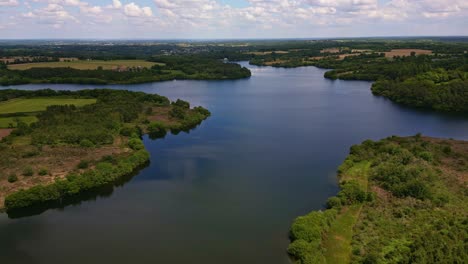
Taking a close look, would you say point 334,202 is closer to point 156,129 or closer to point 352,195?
point 352,195

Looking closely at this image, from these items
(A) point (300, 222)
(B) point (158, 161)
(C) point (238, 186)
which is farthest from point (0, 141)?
(A) point (300, 222)

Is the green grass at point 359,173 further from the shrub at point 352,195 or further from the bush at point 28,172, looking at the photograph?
the bush at point 28,172

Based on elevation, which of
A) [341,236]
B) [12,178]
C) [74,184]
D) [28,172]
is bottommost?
[341,236]

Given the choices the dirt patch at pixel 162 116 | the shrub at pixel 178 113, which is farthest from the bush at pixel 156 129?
the shrub at pixel 178 113

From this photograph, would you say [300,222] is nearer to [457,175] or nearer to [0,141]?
[457,175]

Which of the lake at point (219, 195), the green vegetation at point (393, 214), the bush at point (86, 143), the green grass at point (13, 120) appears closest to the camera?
the green vegetation at point (393, 214)

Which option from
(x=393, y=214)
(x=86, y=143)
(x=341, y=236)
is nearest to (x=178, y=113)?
(x=86, y=143)

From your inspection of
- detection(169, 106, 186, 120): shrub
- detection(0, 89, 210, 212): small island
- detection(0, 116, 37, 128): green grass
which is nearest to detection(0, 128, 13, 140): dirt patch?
detection(0, 89, 210, 212): small island

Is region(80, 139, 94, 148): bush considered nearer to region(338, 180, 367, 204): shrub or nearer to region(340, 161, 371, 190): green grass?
region(340, 161, 371, 190): green grass
